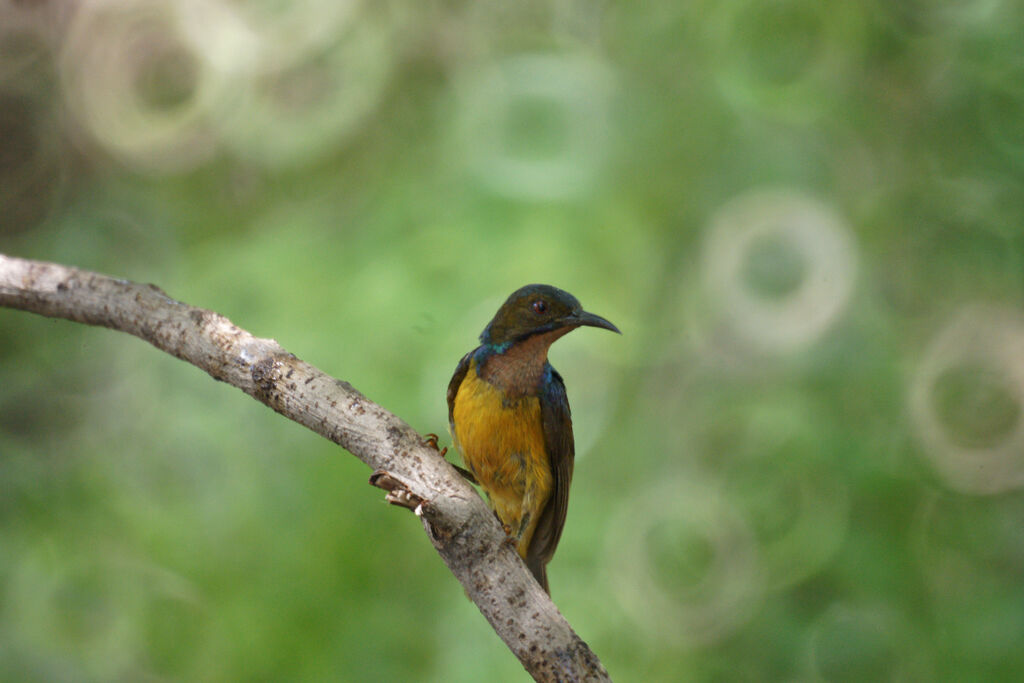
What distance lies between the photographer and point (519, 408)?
242cm

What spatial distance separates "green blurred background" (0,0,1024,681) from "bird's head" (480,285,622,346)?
1355 millimetres

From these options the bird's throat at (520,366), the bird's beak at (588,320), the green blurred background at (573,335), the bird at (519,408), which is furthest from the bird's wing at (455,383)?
the green blurred background at (573,335)

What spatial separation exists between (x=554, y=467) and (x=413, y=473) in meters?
0.75

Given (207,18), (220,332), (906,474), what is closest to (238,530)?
(220,332)

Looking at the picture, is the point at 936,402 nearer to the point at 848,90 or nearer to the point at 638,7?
the point at 848,90

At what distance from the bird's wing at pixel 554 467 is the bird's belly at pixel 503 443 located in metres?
0.02

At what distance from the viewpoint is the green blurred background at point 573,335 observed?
3861 mm

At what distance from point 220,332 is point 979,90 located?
144 inches

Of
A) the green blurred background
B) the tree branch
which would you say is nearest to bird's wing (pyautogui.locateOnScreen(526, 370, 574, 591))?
the tree branch

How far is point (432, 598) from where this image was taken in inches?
153

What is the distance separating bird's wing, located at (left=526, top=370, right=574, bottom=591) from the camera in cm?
246

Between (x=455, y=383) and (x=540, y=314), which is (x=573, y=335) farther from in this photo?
(x=540, y=314)

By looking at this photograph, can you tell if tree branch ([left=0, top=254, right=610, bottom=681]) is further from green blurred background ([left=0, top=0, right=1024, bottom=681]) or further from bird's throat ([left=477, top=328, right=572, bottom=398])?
green blurred background ([left=0, top=0, right=1024, bottom=681])

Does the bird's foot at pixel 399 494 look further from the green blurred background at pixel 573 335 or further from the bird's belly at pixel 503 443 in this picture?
the green blurred background at pixel 573 335
